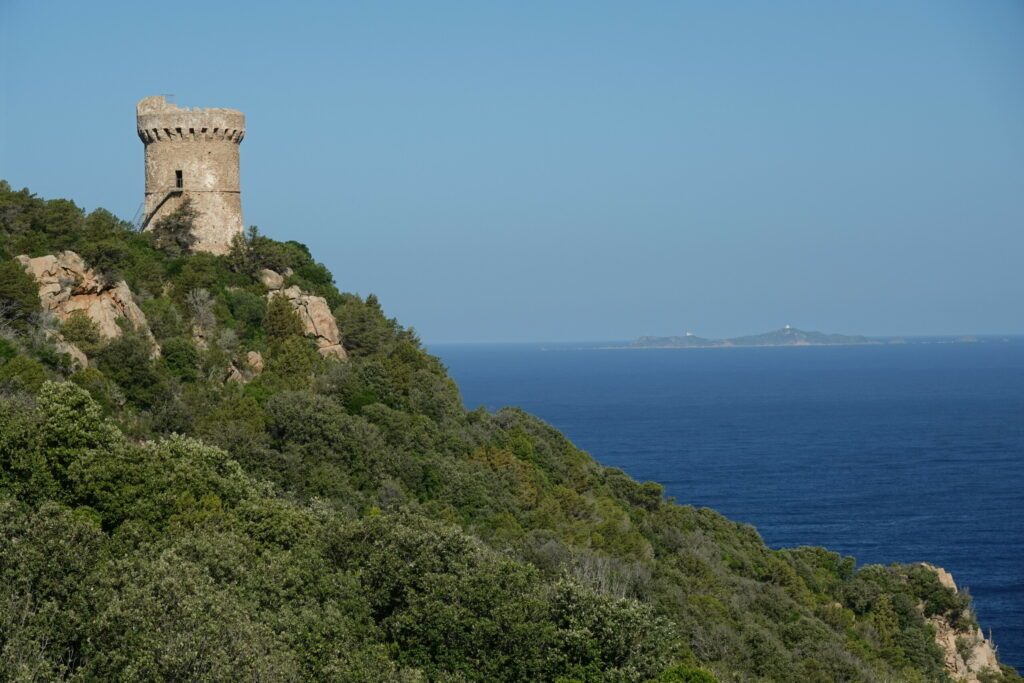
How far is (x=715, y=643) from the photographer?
35406 mm

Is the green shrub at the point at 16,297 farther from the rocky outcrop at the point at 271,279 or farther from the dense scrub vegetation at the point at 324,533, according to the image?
the rocky outcrop at the point at 271,279

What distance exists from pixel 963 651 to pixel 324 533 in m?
32.3

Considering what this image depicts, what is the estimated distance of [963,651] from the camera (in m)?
50.1

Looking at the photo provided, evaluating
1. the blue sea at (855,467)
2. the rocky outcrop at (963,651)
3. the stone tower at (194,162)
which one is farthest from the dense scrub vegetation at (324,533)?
the blue sea at (855,467)

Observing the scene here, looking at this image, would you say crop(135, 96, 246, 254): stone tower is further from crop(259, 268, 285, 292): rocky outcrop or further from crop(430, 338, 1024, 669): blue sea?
crop(430, 338, 1024, 669): blue sea

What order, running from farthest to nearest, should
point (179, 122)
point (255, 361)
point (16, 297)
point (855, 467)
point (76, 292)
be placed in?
1. point (855, 467)
2. point (179, 122)
3. point (255, 361)
4. point (76, 292)
5. point (16, 297)

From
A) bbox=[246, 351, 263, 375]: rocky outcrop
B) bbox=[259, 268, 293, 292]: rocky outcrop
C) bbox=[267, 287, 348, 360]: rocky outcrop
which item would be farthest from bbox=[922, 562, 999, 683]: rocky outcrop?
bbox=[259, 268, 293, 292]: rocky outcrop

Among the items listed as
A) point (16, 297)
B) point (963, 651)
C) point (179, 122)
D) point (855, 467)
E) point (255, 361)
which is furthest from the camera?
point (855, 467)

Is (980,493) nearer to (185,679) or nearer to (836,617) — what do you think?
(836,617)

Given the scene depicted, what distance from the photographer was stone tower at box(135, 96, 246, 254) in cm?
4644

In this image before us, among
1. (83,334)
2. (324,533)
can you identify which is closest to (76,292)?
(83,334)

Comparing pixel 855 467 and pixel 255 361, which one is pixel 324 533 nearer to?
pixel 255 361

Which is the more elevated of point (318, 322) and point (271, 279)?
point (271, 279)

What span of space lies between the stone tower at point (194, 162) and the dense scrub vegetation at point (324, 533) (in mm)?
1411
